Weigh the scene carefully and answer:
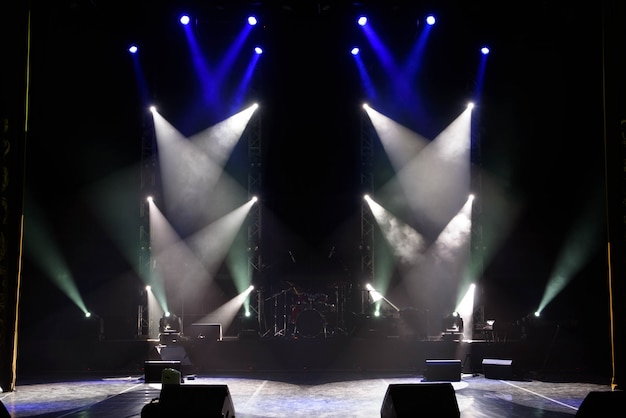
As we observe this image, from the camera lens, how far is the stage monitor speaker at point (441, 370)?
428 inches

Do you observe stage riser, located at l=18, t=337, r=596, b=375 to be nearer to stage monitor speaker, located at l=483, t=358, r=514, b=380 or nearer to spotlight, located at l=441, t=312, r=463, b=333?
spotlight, located at l=441, t=312, r=463, b=333

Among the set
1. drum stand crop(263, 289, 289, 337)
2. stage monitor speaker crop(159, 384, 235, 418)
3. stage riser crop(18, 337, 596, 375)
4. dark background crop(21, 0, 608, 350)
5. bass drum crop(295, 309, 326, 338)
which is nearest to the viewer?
stage monitor speaker crop(159, 384, 235, 418)

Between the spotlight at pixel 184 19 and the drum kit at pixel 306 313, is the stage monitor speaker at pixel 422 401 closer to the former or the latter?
the drum kit at pixel 306 313

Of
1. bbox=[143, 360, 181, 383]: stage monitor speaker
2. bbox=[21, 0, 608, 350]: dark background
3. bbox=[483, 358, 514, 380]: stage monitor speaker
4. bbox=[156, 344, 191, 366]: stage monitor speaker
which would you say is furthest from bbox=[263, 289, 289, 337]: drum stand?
bbox=[483, 358, 514, 380]: stage monitor speaker

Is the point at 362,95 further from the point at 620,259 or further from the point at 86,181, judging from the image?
the point at 620,259

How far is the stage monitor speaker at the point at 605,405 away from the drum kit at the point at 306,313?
9.18m

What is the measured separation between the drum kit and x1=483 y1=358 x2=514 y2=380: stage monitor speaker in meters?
3.65

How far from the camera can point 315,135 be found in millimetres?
15859

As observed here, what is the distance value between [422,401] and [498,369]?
259 inches

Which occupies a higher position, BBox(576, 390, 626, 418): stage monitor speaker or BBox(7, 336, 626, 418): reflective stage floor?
BBox(576, 390, 626, 418): stage monitor speaker

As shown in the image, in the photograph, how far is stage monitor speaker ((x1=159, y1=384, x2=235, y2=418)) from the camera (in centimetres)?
549

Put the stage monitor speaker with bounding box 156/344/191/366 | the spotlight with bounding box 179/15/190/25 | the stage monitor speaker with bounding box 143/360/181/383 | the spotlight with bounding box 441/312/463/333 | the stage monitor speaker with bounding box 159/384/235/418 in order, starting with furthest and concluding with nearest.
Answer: the spotlight with bounding box 441/312/463/333
the spotlight with bounding box 179/15/190/25
the stage monitor speaker with bounding box 156/344/191/366
the stage monitor speaker with bounding box 143/360/181/383
the stage monitor speaker with bounding box 159/384/235/418

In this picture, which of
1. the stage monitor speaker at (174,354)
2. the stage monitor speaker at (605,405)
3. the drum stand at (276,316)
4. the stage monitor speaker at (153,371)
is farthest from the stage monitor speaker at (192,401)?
the drum stand at (276,316)

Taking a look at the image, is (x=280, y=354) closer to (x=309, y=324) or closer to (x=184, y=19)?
(x=309, y=324)
